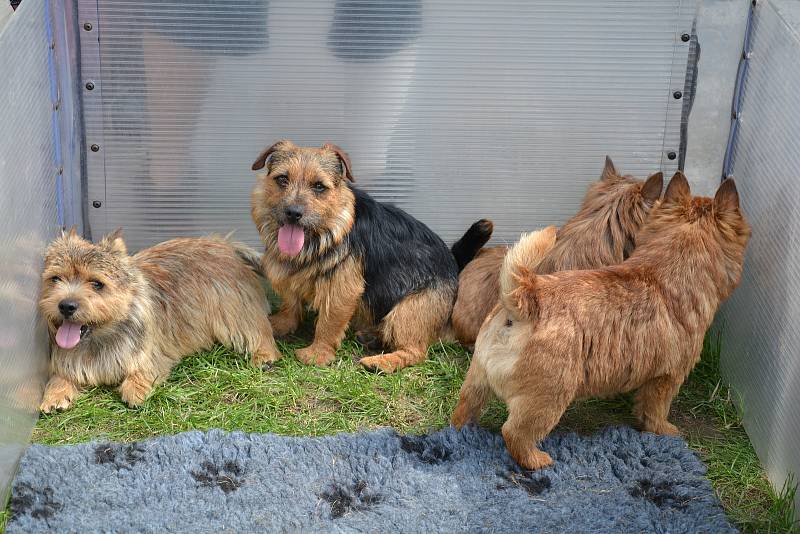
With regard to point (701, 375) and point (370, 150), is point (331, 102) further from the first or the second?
point (701, 375)

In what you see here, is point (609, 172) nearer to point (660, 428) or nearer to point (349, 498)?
point (660, 428)

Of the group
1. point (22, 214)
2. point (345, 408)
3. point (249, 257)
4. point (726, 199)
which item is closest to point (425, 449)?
point (345, 408)

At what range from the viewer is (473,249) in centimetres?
604

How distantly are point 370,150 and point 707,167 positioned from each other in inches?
86.7

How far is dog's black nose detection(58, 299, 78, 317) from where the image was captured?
15.8 ft

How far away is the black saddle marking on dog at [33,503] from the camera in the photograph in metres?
4.14

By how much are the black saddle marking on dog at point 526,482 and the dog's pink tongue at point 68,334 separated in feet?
7.83

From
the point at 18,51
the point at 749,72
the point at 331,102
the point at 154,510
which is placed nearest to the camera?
the point at 154,510

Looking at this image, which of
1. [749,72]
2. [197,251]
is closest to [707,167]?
[749,72]

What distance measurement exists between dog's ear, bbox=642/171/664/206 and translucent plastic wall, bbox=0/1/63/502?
3369mm

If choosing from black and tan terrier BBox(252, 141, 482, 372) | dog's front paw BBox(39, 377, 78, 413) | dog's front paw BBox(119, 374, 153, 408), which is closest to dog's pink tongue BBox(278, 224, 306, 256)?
black and tan terrier BBox(252, 141, 482, 372)

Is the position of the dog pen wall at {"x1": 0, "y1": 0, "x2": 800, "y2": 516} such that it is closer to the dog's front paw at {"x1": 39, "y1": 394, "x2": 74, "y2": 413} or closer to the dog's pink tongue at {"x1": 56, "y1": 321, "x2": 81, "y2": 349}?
the dog's pink tongue at {"x1": 56, "y1": 321, "x2": 81, "y2": 349}

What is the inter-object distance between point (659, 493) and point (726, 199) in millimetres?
1528

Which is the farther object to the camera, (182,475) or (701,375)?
(701,375)
